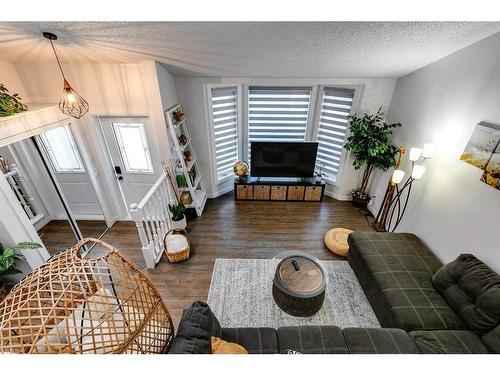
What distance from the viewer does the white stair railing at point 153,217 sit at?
2.55m

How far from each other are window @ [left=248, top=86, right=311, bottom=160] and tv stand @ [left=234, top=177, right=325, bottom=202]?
820 mm

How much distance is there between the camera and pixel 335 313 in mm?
2350

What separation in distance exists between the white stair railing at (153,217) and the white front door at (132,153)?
0.37 metres

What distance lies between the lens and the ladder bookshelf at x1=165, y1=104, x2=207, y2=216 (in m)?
3.28

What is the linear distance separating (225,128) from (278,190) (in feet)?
5.13

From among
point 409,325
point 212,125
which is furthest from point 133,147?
point 409,325

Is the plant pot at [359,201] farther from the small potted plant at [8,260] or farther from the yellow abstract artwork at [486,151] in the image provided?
the small potted plant at [8,260]

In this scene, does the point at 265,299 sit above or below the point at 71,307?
below

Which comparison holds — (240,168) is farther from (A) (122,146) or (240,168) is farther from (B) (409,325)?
(B) (409,325)

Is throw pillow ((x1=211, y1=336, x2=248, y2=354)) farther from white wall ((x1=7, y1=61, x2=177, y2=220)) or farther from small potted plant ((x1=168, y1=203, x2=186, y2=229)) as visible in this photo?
white wall ((x1=7, y1=61, x2=177, y2=220))

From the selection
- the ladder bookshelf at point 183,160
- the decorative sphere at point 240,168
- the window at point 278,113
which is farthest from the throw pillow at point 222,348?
the window at point 278,113

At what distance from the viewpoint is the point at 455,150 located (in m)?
2.38
